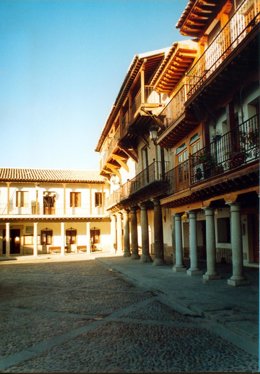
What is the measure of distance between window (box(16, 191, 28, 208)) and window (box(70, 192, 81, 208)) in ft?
14.1

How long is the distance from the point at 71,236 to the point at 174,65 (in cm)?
2354

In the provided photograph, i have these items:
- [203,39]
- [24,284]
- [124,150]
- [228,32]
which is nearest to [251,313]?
[228,32]

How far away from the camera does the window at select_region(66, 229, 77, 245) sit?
3525 cm

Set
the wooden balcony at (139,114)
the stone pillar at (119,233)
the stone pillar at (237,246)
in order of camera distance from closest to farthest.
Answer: the stone pillar at (237,246)
the wooden balcony at (139,114)
the stone pillar at (119,233)

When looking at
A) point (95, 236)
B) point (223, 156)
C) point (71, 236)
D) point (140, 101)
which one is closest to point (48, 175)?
point (71, 236)

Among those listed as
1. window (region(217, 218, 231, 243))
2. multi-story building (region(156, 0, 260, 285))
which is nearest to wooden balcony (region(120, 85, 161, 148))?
multi-story building (region(156, 0, 260, 285))

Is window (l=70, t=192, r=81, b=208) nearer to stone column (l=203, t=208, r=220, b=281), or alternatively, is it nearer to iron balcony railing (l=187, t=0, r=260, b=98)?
iron balcony railing (l=187, t=0, r=260, b=98)

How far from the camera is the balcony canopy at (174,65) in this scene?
14.2 m

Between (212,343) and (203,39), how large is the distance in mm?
11295

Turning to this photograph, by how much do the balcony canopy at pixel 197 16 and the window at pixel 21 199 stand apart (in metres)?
24.2

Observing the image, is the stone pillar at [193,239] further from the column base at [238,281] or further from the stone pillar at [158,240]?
the stone pillar at [158,240]

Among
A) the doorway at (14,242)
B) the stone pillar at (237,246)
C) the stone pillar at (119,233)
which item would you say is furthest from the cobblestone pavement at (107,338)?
the doorway at (14,242)

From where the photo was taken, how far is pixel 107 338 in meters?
6.18

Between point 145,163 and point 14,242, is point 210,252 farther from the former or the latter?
point 14,242
